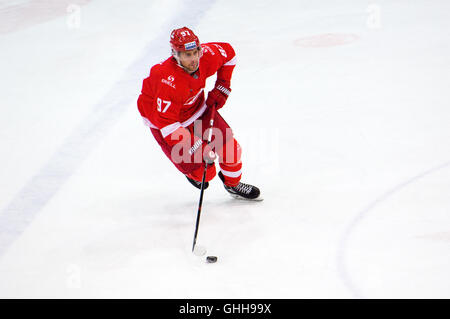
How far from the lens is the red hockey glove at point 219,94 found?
341cm

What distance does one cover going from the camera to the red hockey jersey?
121 inches

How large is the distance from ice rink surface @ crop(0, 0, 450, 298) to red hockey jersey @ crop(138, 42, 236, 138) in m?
0.58

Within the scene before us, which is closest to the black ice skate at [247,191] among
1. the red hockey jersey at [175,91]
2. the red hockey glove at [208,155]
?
the red hockey glove at [208,155]

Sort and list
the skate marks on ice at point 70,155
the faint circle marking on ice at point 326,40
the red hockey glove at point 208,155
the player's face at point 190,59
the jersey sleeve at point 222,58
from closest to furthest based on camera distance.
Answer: the player's face at point 190,59 → the red hockey glove at point 208,155 → the jersey sleeve at point 222,58 → the skate marks on ice at point 70,155 → the faint circle marking on ice at point 326,40

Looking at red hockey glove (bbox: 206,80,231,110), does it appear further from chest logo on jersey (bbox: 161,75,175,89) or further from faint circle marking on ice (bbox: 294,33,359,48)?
faint circle marking on ice (bbox: 294,33,359,48)

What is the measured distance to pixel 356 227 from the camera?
3100mm

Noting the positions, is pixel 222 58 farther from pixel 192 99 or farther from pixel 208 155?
pixel 208 155

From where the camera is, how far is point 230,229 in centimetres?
325

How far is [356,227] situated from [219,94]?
1082mm

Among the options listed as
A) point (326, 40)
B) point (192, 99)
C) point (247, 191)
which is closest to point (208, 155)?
point (192, 99)

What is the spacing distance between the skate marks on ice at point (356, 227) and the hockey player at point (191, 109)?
0.64m

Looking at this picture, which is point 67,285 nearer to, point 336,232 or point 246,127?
point 336,232

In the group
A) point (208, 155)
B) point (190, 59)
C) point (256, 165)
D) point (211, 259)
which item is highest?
point (190, 59)

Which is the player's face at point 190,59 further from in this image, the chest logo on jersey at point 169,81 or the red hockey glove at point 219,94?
the red hockey glove at point 219,94
